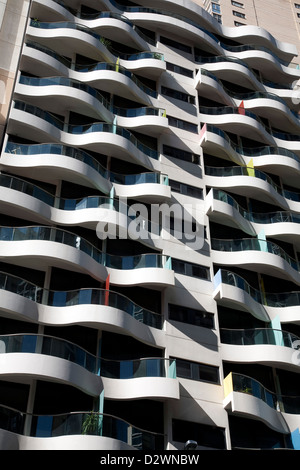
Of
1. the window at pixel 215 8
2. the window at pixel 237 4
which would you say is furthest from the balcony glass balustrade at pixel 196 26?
the window at pixel 237 4

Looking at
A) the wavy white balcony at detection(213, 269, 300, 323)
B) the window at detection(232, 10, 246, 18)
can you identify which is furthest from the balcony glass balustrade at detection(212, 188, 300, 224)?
the window at detection(232, 10, 246, 18)

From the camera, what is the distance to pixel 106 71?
3111 cm

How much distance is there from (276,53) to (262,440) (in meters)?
28.9

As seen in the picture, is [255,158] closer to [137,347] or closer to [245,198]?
[245,198]

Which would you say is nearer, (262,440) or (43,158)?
(262,440)

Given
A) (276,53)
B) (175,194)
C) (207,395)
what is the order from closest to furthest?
(207,395), (175,194), (276,53)

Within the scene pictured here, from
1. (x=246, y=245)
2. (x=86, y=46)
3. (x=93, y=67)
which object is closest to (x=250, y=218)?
(x=246, y=245)

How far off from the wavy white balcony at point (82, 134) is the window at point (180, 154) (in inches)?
36.5

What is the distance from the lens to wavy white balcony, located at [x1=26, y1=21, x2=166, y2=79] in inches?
1223

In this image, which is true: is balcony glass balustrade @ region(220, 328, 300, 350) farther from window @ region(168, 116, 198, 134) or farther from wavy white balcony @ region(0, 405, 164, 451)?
window @ region(168, 116, 198, 134)

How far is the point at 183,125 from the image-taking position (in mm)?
32500

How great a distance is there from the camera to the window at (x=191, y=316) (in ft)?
80.9

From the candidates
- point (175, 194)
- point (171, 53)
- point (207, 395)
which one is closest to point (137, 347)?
point (207, 395)

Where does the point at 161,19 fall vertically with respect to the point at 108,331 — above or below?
above
